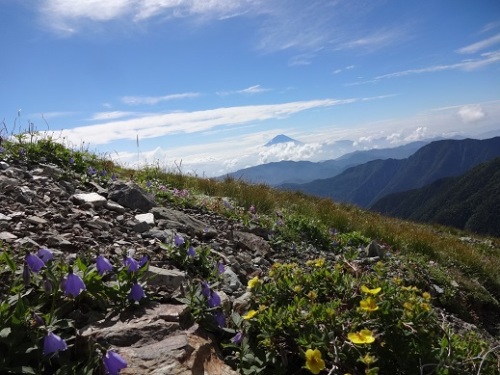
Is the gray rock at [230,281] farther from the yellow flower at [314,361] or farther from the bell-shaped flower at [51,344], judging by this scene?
the bell-shaped flower at [51,344]

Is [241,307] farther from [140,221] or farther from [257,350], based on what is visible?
[140,221]

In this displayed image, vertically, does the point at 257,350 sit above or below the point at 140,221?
below

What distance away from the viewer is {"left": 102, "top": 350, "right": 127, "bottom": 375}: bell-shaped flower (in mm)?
2213

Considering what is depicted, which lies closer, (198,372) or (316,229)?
(198,372)

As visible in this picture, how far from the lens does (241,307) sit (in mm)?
3482

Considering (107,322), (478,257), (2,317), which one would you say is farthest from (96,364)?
(478,257)

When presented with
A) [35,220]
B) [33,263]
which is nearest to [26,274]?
[33,263]

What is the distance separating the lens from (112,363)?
A: 2.22 metres

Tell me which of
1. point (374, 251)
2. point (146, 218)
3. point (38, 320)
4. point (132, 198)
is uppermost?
point (132, 198)

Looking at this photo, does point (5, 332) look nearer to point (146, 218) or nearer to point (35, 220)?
point (35, 220)

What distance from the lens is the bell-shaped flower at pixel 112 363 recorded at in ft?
7.26

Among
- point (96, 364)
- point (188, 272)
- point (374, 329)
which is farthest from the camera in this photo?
point (188, 272)

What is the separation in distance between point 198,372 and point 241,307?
0.92 metres

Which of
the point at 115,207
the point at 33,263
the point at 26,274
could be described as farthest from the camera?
the point at 115,207
